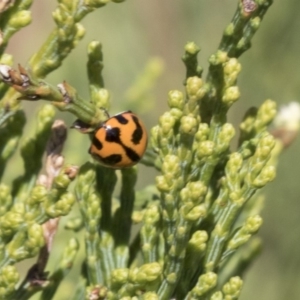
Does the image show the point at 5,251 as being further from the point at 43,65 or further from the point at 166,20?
the point at 166,20

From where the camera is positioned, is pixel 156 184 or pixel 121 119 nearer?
pixel 156 184

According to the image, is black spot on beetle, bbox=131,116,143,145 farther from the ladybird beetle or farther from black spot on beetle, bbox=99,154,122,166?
black spot on beetle, bbox=99,154,122,166

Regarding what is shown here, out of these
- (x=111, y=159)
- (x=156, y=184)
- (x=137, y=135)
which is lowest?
(x=156, y=184)

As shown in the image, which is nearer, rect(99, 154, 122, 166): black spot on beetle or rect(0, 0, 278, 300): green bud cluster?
rect(0, 0, 278, 300): green bud cluster

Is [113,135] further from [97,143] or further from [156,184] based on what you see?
[156,184]

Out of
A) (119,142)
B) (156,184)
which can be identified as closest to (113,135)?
(119,142)

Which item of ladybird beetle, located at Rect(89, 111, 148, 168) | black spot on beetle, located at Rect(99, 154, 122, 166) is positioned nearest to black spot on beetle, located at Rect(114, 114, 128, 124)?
ladybird beetle, located at Rect(89, 111, 148, 168)

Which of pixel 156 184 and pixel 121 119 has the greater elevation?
pixel 121 119

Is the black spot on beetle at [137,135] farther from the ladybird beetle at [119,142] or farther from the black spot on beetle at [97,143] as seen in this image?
the black spot on beetle at [97,143]
